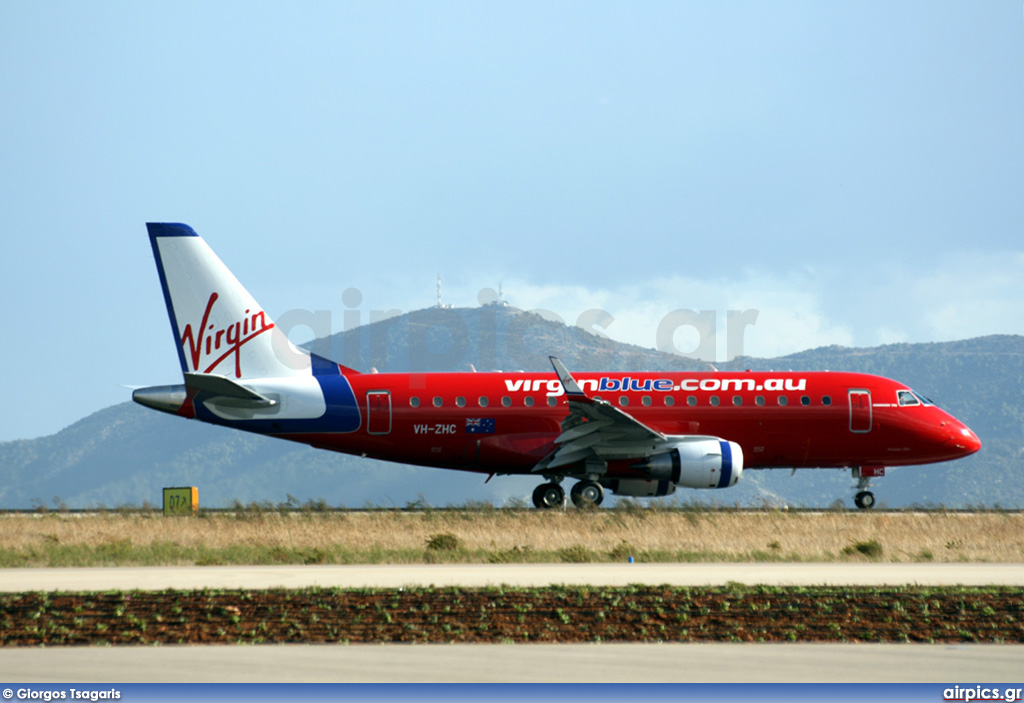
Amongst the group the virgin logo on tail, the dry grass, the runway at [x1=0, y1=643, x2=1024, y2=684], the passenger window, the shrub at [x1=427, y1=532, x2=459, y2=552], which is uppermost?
the virgin logo on tail

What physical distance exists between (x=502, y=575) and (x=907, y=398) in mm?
20075

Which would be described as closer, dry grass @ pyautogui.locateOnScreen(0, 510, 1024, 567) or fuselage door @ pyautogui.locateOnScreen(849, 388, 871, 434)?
dry grass @ pyautogui.locateOnScreen(0, 510, 1024, 567)

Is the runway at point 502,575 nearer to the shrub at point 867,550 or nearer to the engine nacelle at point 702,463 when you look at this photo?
the shrub at point 867,550

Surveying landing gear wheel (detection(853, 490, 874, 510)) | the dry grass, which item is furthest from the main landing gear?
landing gear wheel (detection(853, 490, 874, 510))

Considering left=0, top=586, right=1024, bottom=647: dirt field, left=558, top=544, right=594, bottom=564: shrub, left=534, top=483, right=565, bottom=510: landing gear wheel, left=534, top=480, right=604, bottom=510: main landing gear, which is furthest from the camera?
left=534, top=483, right=565, bottom=510: landing gear wheel

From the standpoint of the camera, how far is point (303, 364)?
34250mm

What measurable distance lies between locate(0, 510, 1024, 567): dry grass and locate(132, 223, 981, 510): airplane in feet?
7.79

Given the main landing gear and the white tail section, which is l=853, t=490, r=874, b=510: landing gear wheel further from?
the white tail section

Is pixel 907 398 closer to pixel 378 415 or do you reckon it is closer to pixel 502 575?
pixel 378 415

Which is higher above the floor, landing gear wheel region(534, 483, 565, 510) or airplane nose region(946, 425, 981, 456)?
airplane nose region(946, 425, 981, 456)

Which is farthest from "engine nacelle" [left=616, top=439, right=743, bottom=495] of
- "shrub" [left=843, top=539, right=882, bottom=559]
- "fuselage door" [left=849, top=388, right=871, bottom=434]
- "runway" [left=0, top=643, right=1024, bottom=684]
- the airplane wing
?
"runway" [left=0, top=643, right=1024, bottom=684]

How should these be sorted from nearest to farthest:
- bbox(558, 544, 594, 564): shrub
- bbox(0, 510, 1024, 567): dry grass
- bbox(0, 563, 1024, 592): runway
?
bbox(0, 563, 1024, 592): runway
bbox(558, 544, 594, 564): shrub
bbox(0, 510, 1024, 567): dry grass

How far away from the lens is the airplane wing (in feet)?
101

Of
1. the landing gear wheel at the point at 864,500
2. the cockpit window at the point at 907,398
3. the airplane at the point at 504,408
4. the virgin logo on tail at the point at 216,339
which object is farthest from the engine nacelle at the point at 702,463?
the virgin logo on tail at the point at 216,339
